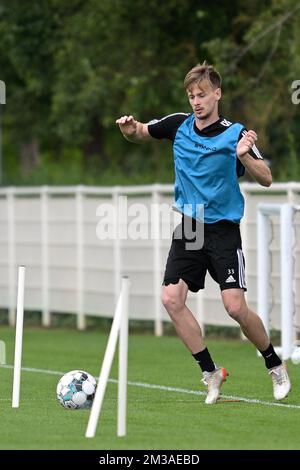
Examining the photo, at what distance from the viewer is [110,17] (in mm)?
26250

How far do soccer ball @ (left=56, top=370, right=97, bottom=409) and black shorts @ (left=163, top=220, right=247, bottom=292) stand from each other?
101cm

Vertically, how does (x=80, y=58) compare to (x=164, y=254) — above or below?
above

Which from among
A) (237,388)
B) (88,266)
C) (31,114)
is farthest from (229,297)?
(31,114)

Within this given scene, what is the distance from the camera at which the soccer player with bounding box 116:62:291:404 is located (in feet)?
35.4

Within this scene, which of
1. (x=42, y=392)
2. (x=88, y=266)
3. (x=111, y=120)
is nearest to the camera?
(x=42, y=392)

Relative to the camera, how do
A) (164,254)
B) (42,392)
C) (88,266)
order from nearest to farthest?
(42,392) → (164,254) → (88,266)

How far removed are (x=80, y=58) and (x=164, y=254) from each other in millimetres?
8210

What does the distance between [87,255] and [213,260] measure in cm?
1072

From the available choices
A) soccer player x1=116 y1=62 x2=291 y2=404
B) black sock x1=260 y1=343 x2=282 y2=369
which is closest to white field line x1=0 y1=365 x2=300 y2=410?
soccer player x1=116 y1=62 x2=291 y2=404

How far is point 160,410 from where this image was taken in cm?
1059

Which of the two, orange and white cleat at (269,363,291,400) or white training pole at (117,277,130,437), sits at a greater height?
white training pole at (117,277,130,437)

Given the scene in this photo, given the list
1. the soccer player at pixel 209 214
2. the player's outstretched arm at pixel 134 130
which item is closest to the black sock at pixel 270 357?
the soccer player at pixel 209 214

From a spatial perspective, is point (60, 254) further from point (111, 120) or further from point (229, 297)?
point (229, 297)

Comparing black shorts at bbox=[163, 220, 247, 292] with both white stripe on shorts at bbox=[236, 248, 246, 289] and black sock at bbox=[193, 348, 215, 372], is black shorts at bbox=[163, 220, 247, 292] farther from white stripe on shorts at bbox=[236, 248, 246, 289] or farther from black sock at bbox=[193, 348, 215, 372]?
black sock at bbox=[193, 348, 215, 372]
